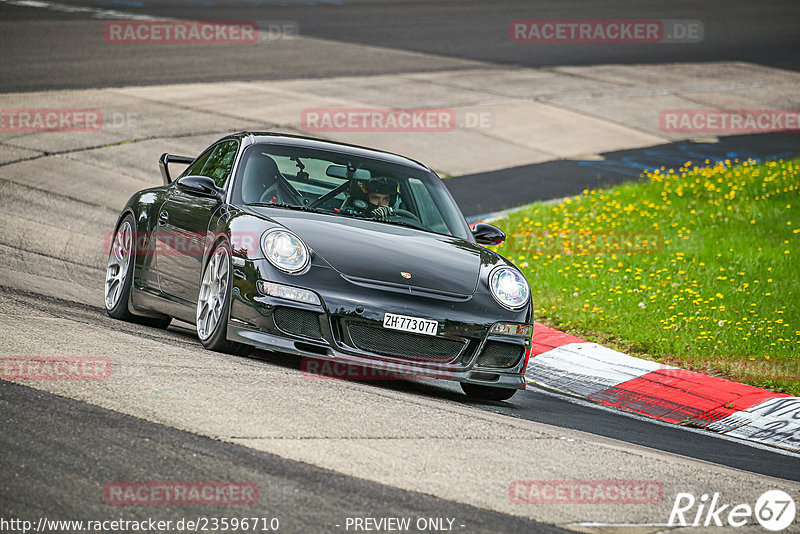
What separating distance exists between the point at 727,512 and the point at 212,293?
11.6ft

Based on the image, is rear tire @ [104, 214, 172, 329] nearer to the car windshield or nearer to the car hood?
the car windshield

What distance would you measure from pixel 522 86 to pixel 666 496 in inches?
783

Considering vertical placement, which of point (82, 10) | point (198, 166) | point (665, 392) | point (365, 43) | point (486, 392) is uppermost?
point (82, 10)

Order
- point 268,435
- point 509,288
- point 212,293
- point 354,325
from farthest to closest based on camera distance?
point 509,288, point 212,293, point 354,325, point 268,435

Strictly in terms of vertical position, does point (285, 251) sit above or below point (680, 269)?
above

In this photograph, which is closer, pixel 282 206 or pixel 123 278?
pixel 282 206

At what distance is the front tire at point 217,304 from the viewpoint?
713 cm

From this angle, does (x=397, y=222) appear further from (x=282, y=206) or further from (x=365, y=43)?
(x=365, y=43)

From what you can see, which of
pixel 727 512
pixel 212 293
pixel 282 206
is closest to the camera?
pixel 727 512

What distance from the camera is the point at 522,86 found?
2453 cm

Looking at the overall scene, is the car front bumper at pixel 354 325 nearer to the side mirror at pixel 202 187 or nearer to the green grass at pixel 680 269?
the side mirror at pixel 202 187

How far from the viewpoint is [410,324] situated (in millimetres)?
6961

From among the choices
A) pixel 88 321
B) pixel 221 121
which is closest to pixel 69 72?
pixel 221 121

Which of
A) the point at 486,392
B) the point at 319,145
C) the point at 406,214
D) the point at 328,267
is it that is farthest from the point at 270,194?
the point at 486,392
